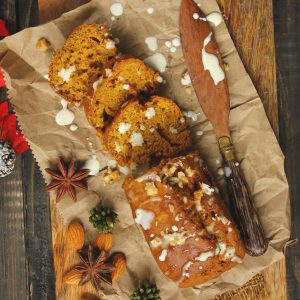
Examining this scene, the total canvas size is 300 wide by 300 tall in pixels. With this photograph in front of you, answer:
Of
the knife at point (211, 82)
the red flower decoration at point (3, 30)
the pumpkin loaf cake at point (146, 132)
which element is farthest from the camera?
the red flower decoration at point (3, 30)

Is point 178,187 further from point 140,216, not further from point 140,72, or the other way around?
point 140,72

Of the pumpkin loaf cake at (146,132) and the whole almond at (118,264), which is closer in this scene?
the pumpkin loaf cake at (146,132)

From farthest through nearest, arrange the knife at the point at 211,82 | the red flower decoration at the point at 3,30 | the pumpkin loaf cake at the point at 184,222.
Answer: the red flower decoration at the point at 3,30 → the knife at the point at 211,82 → the pumpkin loaf cake at the point at 184,222

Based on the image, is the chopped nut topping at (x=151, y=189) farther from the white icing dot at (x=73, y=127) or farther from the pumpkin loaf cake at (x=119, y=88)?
the white icing dot at (x=73, y=127)

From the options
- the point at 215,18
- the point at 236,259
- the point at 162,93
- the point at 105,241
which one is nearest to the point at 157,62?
the point at 162,93

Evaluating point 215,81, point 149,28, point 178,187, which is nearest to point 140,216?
point 178,187

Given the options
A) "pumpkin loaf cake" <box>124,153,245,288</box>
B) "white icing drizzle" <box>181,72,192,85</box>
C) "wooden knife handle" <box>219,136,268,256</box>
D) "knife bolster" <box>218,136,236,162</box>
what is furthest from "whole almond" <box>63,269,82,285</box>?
"white icing drizzle" <box>181,72,192,85</box>

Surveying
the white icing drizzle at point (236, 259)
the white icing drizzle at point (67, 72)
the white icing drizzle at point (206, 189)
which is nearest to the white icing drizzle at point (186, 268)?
the white icing drizzle at point (236, 259)

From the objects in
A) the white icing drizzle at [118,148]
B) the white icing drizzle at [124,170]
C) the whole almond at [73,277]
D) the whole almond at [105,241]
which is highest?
the white icing drizzle at [118,148]
